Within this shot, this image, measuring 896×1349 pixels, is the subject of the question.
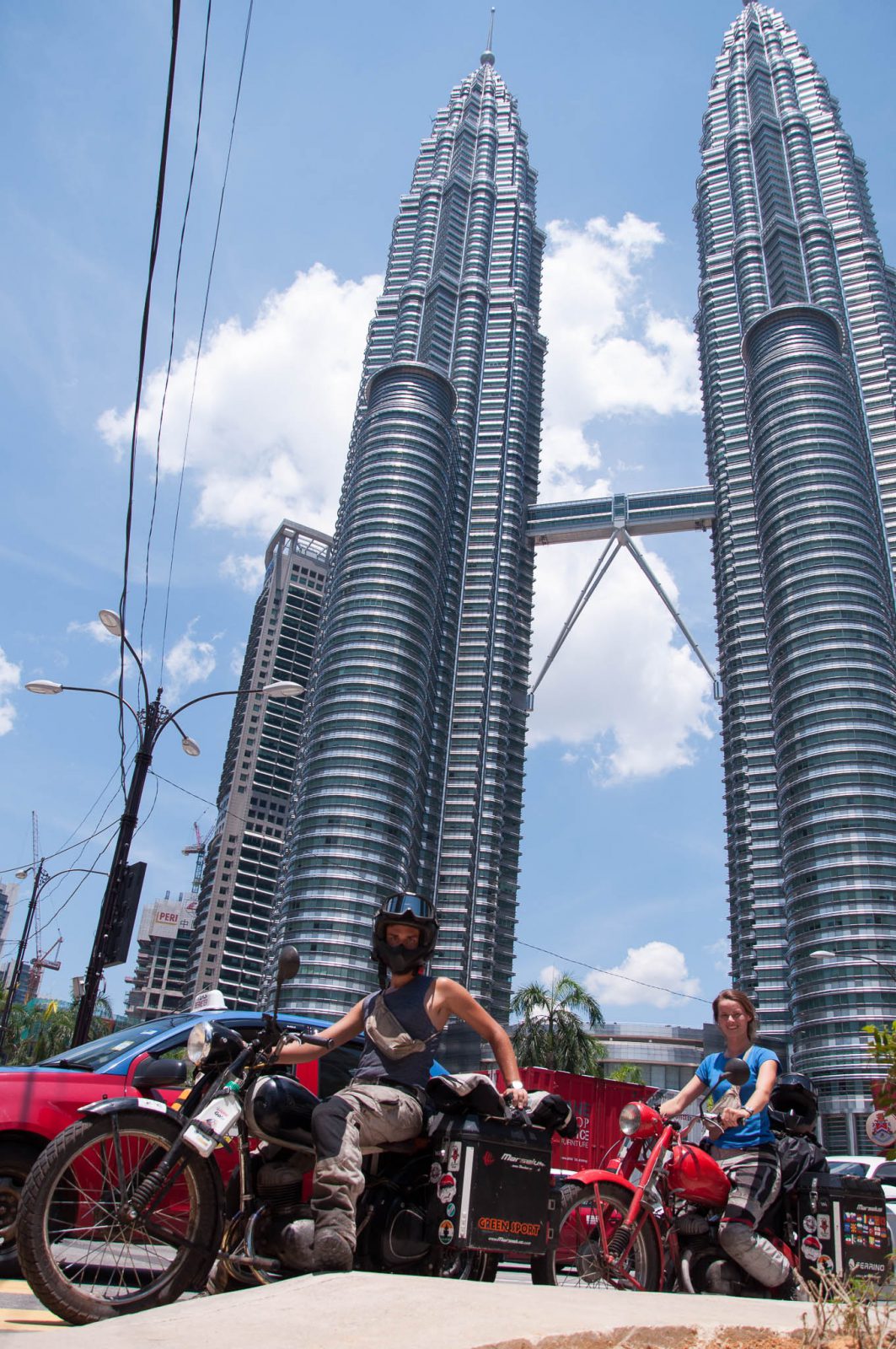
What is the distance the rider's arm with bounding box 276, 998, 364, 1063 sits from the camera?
4688mm

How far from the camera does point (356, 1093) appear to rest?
4.57 m

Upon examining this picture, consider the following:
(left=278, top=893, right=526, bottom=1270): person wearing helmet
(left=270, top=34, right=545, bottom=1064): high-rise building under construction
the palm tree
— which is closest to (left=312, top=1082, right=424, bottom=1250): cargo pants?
(left=278, top=893, right=526, bottom=1270): person wearing helmet

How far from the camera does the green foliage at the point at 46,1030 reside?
65188mm

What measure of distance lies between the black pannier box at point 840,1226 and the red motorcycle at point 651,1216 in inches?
7.1

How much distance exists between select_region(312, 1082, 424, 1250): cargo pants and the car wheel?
2296 mm

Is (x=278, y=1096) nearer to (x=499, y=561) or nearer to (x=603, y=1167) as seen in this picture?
(x=603, y=1167)

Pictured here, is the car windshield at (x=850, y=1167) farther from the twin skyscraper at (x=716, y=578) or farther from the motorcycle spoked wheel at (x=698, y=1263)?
the twin skyscraper at (x=716, y=578)

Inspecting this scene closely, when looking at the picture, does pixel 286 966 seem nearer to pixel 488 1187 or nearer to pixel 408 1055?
pixel 408 1055

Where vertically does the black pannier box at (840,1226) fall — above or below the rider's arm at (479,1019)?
below

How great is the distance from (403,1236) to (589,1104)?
1588cm

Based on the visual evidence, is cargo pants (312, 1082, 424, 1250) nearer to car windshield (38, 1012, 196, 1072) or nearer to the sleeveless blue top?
the sleeveless blue top

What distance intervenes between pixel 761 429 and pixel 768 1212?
138 metres

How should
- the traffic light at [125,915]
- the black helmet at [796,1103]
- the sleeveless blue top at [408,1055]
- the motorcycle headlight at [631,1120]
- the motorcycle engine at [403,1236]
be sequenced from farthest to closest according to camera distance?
the traffic light at [125,915]
the black helmet at [796,1103]
the motorcycle headlight at [631,1120]
the sleeveless blue top at [408,1055]
the motorcycle engine at [403,1236]

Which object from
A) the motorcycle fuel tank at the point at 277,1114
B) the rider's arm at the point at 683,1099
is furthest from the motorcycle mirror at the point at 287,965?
the rider's arm at the point at 683,1099
